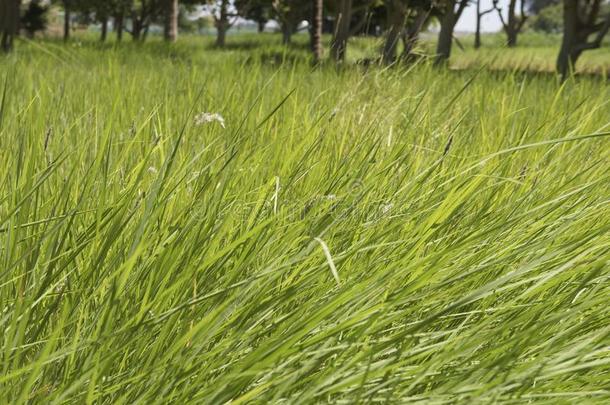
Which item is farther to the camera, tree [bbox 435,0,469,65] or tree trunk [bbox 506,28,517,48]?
tree [bbox 435,0,469,65]

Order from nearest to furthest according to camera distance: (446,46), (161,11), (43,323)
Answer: (43,323)
(446,46)
(161,11)

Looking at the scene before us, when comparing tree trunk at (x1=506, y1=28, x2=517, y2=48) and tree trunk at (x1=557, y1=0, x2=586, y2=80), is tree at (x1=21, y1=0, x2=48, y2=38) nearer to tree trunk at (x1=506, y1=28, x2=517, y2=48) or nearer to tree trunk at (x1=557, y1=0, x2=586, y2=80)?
tree trunk at (x1=506, y1=28, x2=517, y2=48)

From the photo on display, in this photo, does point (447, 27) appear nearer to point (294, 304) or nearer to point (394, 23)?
point (394, 23)

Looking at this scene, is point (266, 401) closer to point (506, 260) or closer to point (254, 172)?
point (506, 260)

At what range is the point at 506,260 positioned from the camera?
93cm

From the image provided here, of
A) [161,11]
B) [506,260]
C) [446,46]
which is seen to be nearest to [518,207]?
[506,260]

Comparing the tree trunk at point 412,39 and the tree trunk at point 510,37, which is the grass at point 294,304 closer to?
the tree trunk at point 510,37

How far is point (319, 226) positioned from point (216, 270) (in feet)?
0.67

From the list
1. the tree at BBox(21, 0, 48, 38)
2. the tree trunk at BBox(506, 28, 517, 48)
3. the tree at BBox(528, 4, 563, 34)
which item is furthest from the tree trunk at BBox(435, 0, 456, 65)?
the tree at BBox(528, 4, 563, 34)

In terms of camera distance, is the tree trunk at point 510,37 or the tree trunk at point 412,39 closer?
the tree trunk at point 510,37

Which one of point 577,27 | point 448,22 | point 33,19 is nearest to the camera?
point 577,27

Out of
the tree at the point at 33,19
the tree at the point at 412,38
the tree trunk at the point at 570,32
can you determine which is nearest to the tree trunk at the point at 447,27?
the tree trunk at the point at 570,32

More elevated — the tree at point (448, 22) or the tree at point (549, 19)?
the tree at point (549, 19)

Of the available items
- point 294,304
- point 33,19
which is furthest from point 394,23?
point 33,19
